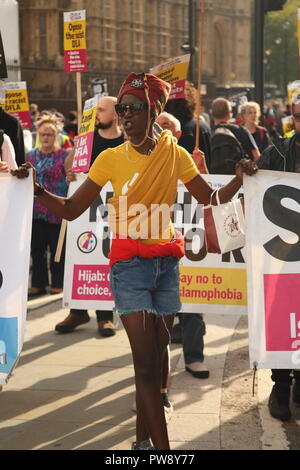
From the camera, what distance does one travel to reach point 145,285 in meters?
4.27

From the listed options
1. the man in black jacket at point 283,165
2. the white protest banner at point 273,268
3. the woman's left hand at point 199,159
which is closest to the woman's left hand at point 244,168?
the white protest banner at point 273,268

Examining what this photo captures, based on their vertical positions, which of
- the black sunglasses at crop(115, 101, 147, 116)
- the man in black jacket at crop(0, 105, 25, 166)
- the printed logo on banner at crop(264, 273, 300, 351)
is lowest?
the printed logo on banner at crop(264, 273, 300, 351)

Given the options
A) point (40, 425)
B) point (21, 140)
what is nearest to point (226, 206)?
point (40, 425)

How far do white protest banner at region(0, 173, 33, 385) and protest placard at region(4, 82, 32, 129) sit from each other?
7483 mm

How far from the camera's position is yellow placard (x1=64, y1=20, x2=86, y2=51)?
925 cm

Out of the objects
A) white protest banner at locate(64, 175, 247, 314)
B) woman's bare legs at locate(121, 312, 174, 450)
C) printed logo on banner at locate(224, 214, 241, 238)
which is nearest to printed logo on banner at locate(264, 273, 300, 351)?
printed logo on banner at locate(224, 214, 241, 238)

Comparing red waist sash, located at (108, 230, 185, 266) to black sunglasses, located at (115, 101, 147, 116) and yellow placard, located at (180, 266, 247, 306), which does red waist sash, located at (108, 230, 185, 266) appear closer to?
black sunglasses, located at (115, 101, 147, 116)

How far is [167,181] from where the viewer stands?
14.1ft

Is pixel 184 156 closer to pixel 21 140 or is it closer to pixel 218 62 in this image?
pixel 21 140

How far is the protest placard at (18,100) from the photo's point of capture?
39.7 feet

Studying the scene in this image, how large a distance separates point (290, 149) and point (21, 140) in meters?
2.54

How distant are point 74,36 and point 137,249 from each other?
18.3 feet

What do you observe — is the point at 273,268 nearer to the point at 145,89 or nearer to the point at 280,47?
the point at 145,89

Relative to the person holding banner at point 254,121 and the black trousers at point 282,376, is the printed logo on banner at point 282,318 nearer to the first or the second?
the black trousers at point 282,376
